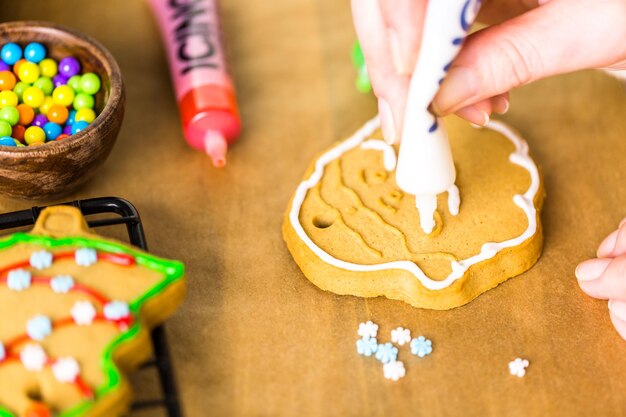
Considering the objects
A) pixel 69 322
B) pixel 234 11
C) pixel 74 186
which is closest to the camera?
pixel 69 322

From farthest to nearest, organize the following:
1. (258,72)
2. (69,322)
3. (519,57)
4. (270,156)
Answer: (258,72), (270,156), (519,57), (69,322)

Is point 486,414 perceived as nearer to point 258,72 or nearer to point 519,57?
point 519,57

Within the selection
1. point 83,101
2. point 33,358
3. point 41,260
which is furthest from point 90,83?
point 33,358

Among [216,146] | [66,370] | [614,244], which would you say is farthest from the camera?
[216,146]

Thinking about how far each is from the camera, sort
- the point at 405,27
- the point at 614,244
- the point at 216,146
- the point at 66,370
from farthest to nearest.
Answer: the point at 216,146 < the point at 614,244 < the point at 405,27 < the point at 66,370

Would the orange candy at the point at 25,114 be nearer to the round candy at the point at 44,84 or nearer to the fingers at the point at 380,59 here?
the round candy at the point at 44,84

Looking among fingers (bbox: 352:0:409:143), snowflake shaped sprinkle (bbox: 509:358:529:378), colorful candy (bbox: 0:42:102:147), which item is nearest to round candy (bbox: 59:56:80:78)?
colorful candy (bbox: 0:42:102:147)

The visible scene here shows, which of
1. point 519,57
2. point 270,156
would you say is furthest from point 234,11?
point 519,57

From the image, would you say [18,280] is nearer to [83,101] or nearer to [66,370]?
[66,370]
